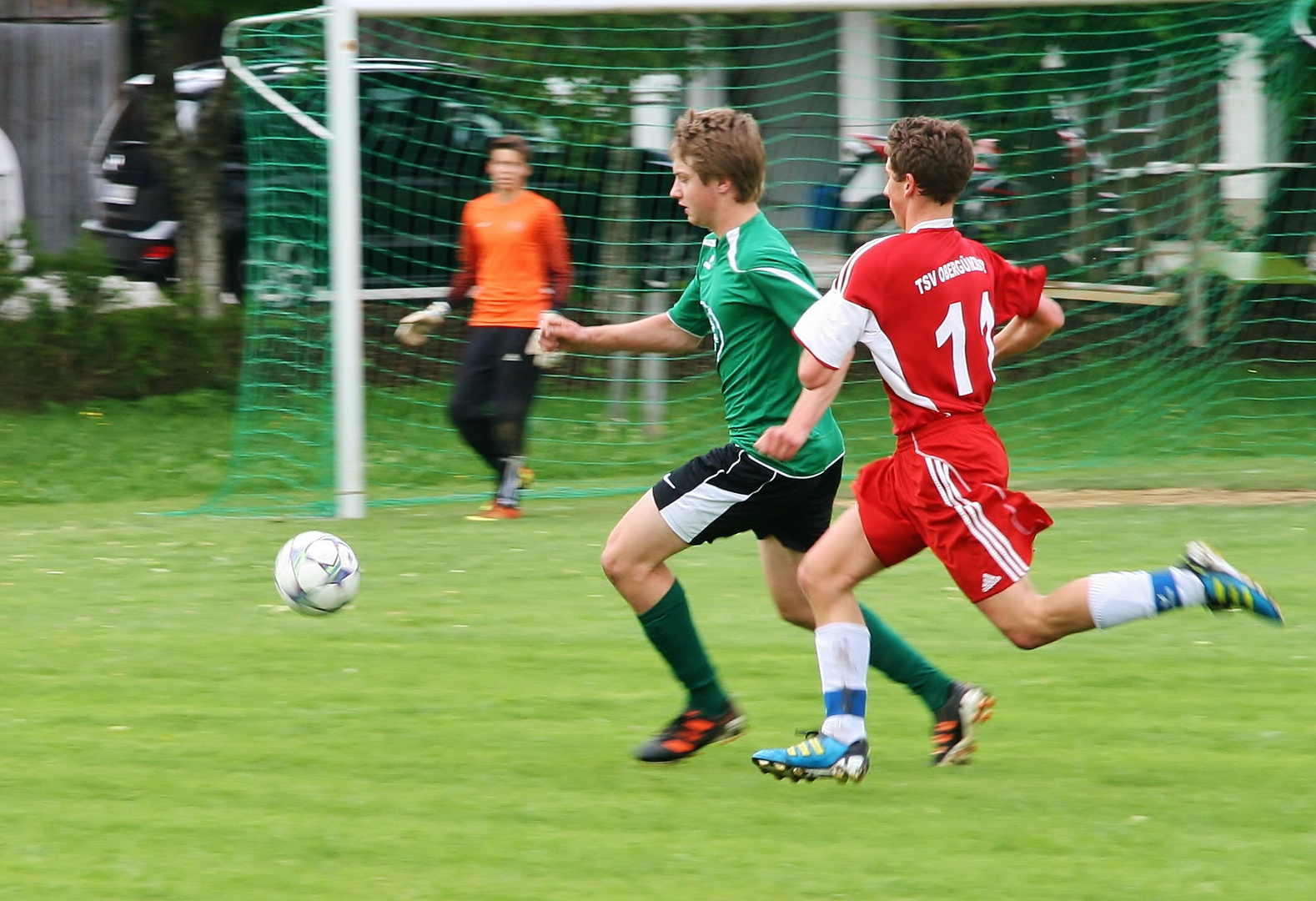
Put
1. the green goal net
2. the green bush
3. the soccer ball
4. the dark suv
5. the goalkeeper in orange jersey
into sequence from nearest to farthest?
the soccer ball
the goalkeeper in orange jersey
the green goal net
the dark suv
the green bush

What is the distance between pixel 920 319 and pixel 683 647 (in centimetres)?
114

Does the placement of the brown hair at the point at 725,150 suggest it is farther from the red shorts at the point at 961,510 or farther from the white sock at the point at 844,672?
the white sock at the point at 844,672

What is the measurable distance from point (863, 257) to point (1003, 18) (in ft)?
22.8

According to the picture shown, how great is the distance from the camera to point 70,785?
4.46 meters

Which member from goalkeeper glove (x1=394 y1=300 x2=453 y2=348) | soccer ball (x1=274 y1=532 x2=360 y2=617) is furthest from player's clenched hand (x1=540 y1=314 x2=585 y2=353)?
goalkeeper glove (x1=394 y1=300 x2=453 y2=348)

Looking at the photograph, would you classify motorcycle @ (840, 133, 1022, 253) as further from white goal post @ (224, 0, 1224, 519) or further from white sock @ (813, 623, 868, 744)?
white sock @ (813, 623, 868, 744)

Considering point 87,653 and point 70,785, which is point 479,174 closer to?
point 87,653

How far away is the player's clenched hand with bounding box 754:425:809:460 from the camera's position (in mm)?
4199

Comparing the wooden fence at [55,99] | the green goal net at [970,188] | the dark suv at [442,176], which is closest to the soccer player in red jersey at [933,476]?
the green goal net at [970,188]

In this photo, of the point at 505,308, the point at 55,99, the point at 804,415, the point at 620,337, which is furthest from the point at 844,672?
the point at 55,99

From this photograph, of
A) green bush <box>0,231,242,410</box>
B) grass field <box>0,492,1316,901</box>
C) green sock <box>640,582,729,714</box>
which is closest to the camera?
grass field <box>0,492,1316,901</box>

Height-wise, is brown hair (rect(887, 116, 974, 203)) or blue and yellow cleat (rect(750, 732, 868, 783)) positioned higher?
brown hair (rect(887, 116, 974, 203))

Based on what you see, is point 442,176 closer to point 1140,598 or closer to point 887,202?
point 887,202

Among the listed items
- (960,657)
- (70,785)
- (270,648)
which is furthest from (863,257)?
(270,648)
